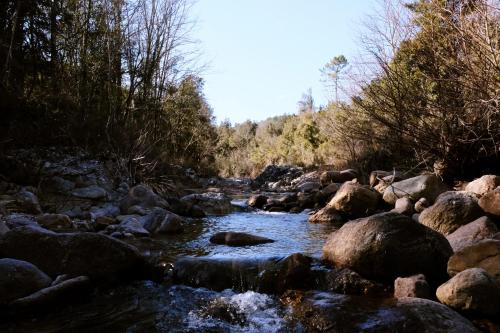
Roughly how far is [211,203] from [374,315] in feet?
23.0

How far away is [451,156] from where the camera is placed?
9.81m

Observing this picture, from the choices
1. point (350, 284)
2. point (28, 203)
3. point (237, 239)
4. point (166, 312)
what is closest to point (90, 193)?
point (28, 203)

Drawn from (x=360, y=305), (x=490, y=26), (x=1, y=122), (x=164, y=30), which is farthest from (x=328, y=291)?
(x=164, y=30)

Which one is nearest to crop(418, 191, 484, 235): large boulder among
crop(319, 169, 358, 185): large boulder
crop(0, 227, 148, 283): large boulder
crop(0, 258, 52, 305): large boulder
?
crop(0, 227, 148, 283): large boulder

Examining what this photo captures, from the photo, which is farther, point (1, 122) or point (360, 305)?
point (1, 122)

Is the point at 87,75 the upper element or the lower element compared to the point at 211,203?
upper

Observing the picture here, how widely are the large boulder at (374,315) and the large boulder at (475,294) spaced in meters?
0.19

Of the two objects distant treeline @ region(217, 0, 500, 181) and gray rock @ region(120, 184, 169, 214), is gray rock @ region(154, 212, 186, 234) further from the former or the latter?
distant treeline @ region(217, 0, 500, 181)

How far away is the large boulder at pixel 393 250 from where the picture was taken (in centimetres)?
439

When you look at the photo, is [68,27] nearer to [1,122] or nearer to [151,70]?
[151,70]

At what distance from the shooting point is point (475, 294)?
3520 millimetres

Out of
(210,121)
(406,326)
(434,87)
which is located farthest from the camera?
(210,121)

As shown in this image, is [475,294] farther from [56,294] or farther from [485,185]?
[485,185]

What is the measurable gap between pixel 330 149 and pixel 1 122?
14905 millimetres
